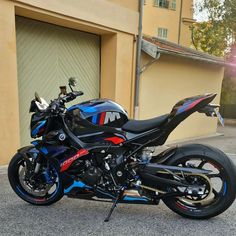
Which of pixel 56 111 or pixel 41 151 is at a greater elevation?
pixel 56 111

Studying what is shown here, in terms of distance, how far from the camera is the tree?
18891 millimetres

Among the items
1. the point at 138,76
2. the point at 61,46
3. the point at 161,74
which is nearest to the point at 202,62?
the point at 161,74

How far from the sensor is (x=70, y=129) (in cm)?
296

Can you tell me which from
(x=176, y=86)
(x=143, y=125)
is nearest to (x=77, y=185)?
(x=143, y=125)

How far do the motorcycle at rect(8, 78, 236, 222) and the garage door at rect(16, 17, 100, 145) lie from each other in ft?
8.42

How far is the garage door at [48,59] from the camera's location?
5.29 metres

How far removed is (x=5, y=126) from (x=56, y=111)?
2.05 metres

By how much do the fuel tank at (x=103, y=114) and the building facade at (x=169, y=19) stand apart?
18.0 metres

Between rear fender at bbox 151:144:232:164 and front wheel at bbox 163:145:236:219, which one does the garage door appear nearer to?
A: rear fender at bbox 151:144:232:164

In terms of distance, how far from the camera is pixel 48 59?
18.7ft

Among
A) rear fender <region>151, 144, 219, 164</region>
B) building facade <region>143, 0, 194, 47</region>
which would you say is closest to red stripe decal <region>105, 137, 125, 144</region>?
rear fender <region>151, 144, 219, 164</region>

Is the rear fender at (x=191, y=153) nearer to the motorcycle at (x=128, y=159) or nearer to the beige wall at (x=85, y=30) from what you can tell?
the motorcycle at (x=128, y=159)

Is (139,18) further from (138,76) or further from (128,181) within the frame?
(128,181)

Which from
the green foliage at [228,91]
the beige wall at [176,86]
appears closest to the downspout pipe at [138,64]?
the beige wall at [176,86]
